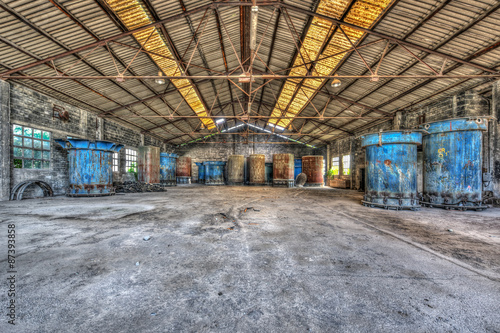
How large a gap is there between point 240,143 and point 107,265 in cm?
2272

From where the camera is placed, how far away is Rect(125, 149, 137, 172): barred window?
1550 centimetres

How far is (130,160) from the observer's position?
52.3ft

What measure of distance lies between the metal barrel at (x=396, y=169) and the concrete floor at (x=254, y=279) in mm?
2287

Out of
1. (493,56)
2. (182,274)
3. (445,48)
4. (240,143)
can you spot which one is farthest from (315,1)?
(240,143)

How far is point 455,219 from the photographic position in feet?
16.8

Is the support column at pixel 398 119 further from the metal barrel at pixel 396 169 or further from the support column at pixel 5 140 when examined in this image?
the support column at pixel 5 140

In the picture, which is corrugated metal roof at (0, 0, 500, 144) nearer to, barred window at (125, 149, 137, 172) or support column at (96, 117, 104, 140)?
support column at (96, 117, 104, 140)

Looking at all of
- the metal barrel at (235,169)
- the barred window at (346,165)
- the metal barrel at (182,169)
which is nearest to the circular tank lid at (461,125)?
Answer: the barred window at (346,165)

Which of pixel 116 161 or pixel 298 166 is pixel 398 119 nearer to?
pixel 298 166

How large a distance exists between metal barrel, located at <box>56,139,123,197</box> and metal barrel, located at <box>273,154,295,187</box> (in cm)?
1227

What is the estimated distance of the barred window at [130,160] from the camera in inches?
610

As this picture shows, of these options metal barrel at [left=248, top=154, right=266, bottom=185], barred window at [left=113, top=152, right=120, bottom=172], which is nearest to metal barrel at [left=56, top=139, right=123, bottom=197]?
barred window at [left=113, top=152, right=120, bottom=172]

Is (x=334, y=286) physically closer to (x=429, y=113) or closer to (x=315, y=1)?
(x=315, y=1)

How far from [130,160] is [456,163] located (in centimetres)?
1909
